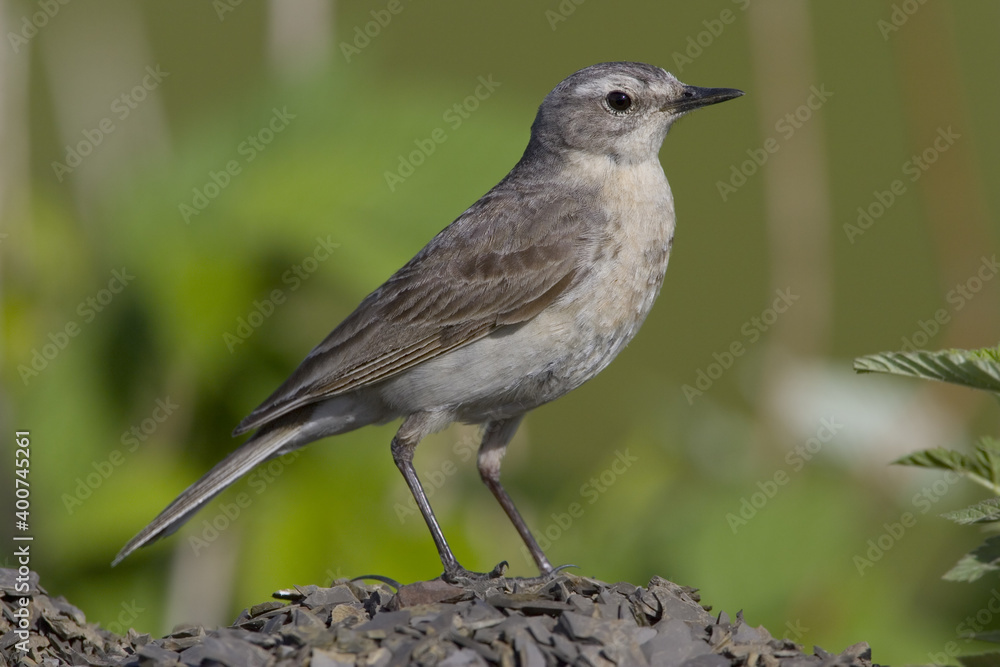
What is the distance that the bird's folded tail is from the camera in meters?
5.42

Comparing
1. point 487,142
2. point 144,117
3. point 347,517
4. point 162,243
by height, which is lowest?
point 347,517

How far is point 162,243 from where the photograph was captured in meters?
7.05

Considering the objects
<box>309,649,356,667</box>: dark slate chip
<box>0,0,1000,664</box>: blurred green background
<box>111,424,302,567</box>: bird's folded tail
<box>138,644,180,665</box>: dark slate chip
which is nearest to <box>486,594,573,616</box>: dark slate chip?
<box>309,649,356,667</box>: dark slate chip

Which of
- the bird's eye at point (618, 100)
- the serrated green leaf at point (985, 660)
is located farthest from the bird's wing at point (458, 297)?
the serrated green leaf at point (985, 660)

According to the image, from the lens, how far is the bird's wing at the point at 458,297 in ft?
17.7

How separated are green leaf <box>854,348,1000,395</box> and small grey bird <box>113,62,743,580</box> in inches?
78.7

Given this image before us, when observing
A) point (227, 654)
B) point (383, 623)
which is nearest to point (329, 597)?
point (383, 623)

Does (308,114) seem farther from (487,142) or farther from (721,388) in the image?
(721,388)

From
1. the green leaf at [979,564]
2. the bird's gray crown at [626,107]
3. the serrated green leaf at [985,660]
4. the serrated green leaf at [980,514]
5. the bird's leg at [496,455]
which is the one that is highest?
the bird's gray crown at [626,107]

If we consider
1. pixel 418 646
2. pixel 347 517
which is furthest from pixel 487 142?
pixel 418 646

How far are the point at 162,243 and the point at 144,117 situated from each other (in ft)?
4.31

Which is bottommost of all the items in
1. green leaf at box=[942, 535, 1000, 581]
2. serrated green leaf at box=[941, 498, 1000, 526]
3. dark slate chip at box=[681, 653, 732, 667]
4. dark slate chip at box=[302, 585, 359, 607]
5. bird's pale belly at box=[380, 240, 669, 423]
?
dark slate chip at box=[681, 653, 732, 667]

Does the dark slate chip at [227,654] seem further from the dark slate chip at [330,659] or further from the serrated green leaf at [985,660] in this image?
the serrated green leaf at [985,660]

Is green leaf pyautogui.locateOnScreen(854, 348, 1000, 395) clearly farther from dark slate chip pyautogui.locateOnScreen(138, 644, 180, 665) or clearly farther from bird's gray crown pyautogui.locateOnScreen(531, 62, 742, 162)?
bird's gray crown pyautogui.locateOnScreen(531, 62, 742, 162)
